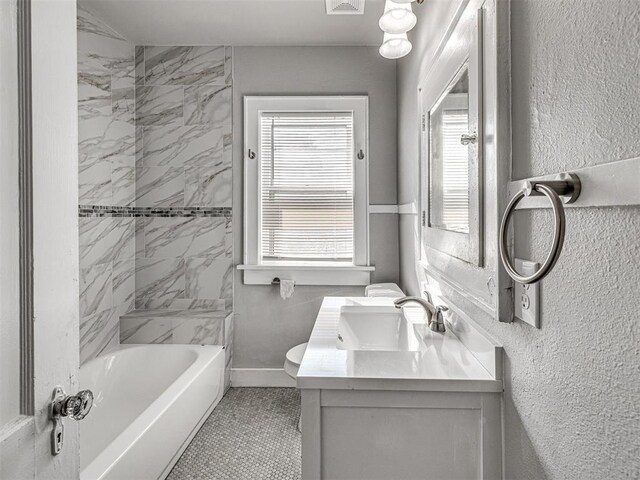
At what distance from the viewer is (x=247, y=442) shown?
2.27 m

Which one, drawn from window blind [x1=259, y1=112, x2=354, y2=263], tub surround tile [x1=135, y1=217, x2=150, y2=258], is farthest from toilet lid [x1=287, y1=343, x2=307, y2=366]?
tub surround tile [x1=135, y1=217, x2=150, y2=258]

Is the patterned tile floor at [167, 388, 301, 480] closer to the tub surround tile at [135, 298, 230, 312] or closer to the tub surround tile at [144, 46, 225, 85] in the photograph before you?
the tub surround tile at [135, 298, 230, 312]

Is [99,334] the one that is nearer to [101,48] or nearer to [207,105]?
[207,105]

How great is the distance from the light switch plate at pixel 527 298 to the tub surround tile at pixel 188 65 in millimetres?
2717

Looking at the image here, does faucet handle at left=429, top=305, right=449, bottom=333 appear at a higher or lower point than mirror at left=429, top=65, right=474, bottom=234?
lower

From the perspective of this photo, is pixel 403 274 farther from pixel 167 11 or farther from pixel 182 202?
pixel 167 11

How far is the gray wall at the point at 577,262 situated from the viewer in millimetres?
565

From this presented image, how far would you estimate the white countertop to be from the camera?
101 cm

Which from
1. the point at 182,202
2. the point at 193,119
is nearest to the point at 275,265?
the point at 182,202

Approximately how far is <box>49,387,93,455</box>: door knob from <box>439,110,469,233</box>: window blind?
3.40 feet

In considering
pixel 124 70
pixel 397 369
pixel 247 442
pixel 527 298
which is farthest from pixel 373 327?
pixel 124 70

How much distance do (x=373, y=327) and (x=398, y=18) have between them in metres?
1.23

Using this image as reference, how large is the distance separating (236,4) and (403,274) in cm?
196

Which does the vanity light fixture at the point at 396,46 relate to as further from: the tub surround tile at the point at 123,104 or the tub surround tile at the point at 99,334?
the tub surround tile at the point at 99,334
